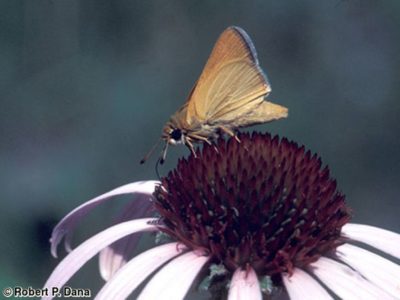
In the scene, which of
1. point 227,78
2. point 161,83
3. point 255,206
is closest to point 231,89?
point 227,78

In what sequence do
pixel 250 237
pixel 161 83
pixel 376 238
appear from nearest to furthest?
1. pixel 250 237
2. pixel 376 238
3. pixel 161 83

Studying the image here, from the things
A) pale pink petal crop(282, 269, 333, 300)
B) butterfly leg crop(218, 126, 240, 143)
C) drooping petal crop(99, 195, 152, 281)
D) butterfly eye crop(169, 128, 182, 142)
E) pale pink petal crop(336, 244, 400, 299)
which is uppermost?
butterfly leg crop(218, 126, 240, 143)

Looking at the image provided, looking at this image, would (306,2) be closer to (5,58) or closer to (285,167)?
(5,58)

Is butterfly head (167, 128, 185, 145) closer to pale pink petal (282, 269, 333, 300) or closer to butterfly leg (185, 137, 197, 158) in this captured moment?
butterfly leg (185, 137, 197, 158)

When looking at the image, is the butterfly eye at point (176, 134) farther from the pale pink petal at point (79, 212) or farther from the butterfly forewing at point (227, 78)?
the pale pink petal at point (79, 212)

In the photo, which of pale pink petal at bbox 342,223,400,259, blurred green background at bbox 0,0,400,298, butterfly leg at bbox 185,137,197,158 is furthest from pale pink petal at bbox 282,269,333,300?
blurred green background at bbox 0,0,400,298

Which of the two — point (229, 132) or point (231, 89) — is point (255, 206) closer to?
point (229, 132)
